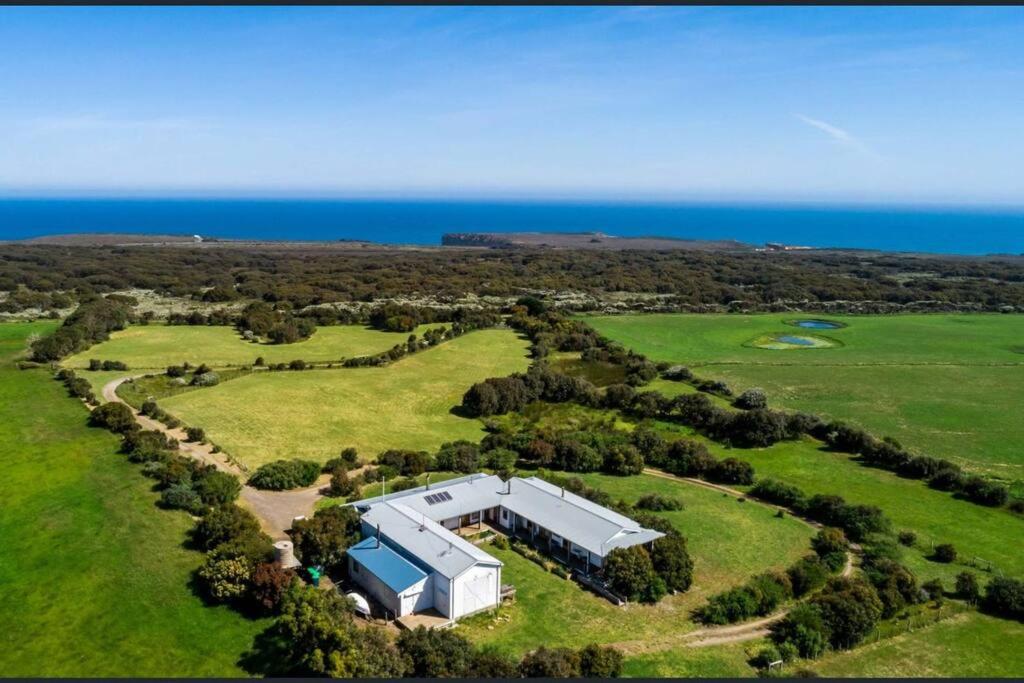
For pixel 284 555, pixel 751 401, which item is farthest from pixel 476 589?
pixel 751 401

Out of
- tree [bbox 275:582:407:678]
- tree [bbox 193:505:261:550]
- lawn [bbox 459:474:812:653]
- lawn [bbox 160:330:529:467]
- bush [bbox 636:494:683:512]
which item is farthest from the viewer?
lawn [bbox 160:330:529:467]

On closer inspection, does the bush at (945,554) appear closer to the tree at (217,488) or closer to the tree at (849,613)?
the tree at (849,613)

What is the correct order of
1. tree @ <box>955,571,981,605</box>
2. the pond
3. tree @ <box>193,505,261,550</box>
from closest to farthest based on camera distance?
tree @ <box>955,571,981,605</box>, tree @ <box>193,505,261,550</box>, the pond

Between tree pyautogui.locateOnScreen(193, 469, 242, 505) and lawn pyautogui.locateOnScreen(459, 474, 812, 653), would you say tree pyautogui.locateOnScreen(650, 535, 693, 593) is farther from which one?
tree pyautogui.locateOnScreen(193, 469, 242, 505)

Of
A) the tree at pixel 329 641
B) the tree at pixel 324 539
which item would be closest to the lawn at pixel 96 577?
the tree at pixel 329 641

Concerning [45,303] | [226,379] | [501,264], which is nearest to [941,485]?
[226,379]

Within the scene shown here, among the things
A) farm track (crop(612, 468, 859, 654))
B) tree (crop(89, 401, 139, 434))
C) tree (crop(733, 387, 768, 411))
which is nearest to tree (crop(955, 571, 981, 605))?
farm track (crop(612, 468, 859, 654))
